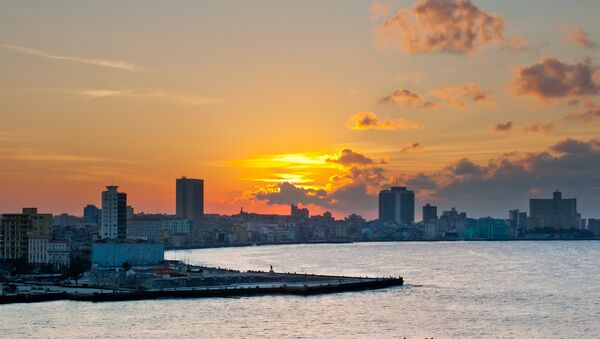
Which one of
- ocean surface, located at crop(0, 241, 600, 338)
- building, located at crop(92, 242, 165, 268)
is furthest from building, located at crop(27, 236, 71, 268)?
ocean surface, located at crop(0, 241, 600, 338)

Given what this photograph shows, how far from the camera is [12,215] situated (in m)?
110

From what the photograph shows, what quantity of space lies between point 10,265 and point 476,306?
5553 centimetres

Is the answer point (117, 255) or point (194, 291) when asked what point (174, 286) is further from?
point (117, 255)

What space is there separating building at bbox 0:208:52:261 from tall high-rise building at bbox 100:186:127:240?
1169 centimetres

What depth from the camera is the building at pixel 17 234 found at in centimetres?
10775

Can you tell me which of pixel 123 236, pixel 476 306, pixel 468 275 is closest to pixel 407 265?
pixel 468 275

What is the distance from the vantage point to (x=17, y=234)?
10862 cm

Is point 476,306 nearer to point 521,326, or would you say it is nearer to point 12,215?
point 521,326

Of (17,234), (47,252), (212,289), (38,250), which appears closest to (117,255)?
(47,252)

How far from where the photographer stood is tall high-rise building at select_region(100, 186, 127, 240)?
121375 millimetres

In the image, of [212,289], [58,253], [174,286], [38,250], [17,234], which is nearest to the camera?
[212,289]

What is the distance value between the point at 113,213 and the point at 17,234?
1613cm

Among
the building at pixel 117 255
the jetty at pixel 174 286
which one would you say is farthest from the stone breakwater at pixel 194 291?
the building at pixel 117 255

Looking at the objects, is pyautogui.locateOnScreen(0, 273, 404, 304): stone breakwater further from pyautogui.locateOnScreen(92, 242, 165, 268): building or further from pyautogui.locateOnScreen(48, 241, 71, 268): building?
pyautogui.locateOnScreen(48, 241, 71, 268): building
